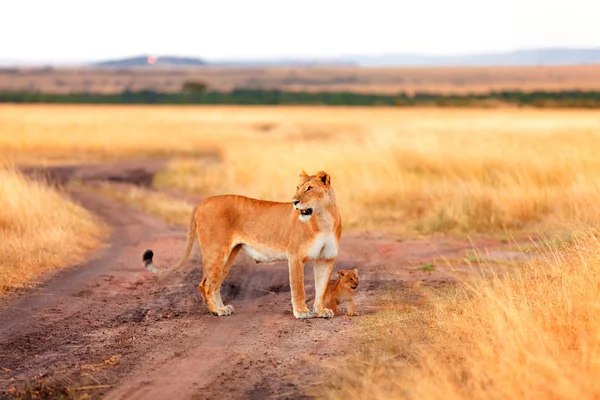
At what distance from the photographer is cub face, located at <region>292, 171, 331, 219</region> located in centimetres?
795

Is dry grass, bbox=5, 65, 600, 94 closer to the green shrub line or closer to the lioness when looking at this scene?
the green shrub line

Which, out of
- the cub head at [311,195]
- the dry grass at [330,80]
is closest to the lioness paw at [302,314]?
the cub head at [311,195]

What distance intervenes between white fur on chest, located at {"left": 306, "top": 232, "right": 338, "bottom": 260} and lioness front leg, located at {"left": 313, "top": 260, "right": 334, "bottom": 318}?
0.35 feet

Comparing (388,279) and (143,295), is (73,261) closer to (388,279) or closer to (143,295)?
(143,295)

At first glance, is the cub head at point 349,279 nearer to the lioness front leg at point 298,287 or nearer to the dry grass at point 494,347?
the lioness front leg at point 298,287

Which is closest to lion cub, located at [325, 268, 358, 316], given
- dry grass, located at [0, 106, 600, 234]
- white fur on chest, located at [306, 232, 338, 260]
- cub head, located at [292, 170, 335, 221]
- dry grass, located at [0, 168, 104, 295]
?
white fur on chest, located at [306, 232, 338, 260]

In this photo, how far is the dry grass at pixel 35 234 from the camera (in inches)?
415

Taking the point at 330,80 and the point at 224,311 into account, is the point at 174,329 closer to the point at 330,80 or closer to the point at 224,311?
the point at 224,311

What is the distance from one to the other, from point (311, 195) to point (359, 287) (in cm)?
237

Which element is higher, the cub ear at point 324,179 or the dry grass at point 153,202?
the cub ear at point 324,179

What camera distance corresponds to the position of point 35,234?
12031 millimetres

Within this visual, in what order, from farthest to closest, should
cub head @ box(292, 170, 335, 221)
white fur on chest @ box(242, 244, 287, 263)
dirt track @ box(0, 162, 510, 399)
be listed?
1. white fur on chest @ box(242, 244, 287, 263)
2. cub head @ box(292, 170, 335, 221)
3. dirt track @ box(0, 162, 510, 399)

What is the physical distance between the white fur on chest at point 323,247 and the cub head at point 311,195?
9.1 inches

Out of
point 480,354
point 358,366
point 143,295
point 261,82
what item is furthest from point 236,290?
point 261,82
